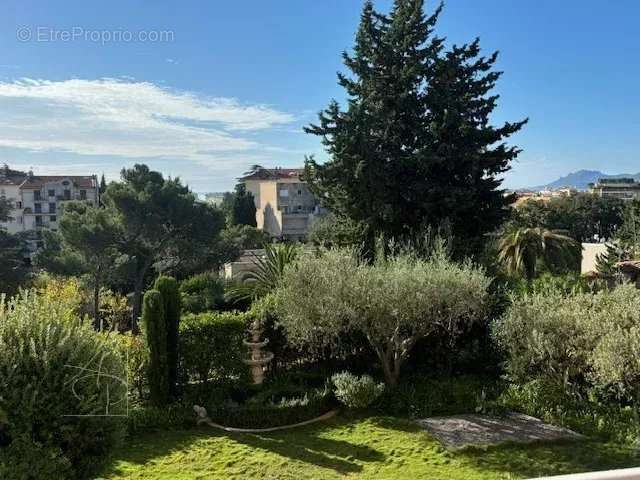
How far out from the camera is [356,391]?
7.61m

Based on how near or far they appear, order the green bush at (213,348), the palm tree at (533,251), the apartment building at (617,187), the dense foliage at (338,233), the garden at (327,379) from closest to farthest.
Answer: the garden at (327,379) < the green bush at (213,348) < the dense foliage at (338,233) < the palm tree at (533,251) < the apartment building at (617,187)

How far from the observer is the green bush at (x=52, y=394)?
368 centimetres

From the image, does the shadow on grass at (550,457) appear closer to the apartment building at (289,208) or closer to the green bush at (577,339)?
the green bush at (577,339)

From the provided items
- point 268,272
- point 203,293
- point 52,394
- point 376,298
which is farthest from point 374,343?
point 203,293

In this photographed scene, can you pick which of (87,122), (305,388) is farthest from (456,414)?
(87,122)

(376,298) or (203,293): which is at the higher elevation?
(376,298)

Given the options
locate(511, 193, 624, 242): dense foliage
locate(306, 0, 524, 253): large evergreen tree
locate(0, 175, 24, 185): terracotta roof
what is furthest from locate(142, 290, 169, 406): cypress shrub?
locate(0, 175, 24, 185): terracotta roof

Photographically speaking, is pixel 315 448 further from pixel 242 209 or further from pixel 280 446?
pixel 242 209

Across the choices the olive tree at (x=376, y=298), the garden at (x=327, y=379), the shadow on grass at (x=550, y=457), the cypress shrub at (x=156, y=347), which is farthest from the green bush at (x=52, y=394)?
the shadow on grass at (x=550, y=457)

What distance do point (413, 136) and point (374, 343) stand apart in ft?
26.1

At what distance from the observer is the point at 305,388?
27.8 feet

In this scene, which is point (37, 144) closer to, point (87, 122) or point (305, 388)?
point (87, 122)

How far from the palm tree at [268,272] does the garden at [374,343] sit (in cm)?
7

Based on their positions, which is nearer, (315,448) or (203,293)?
(315,448)
